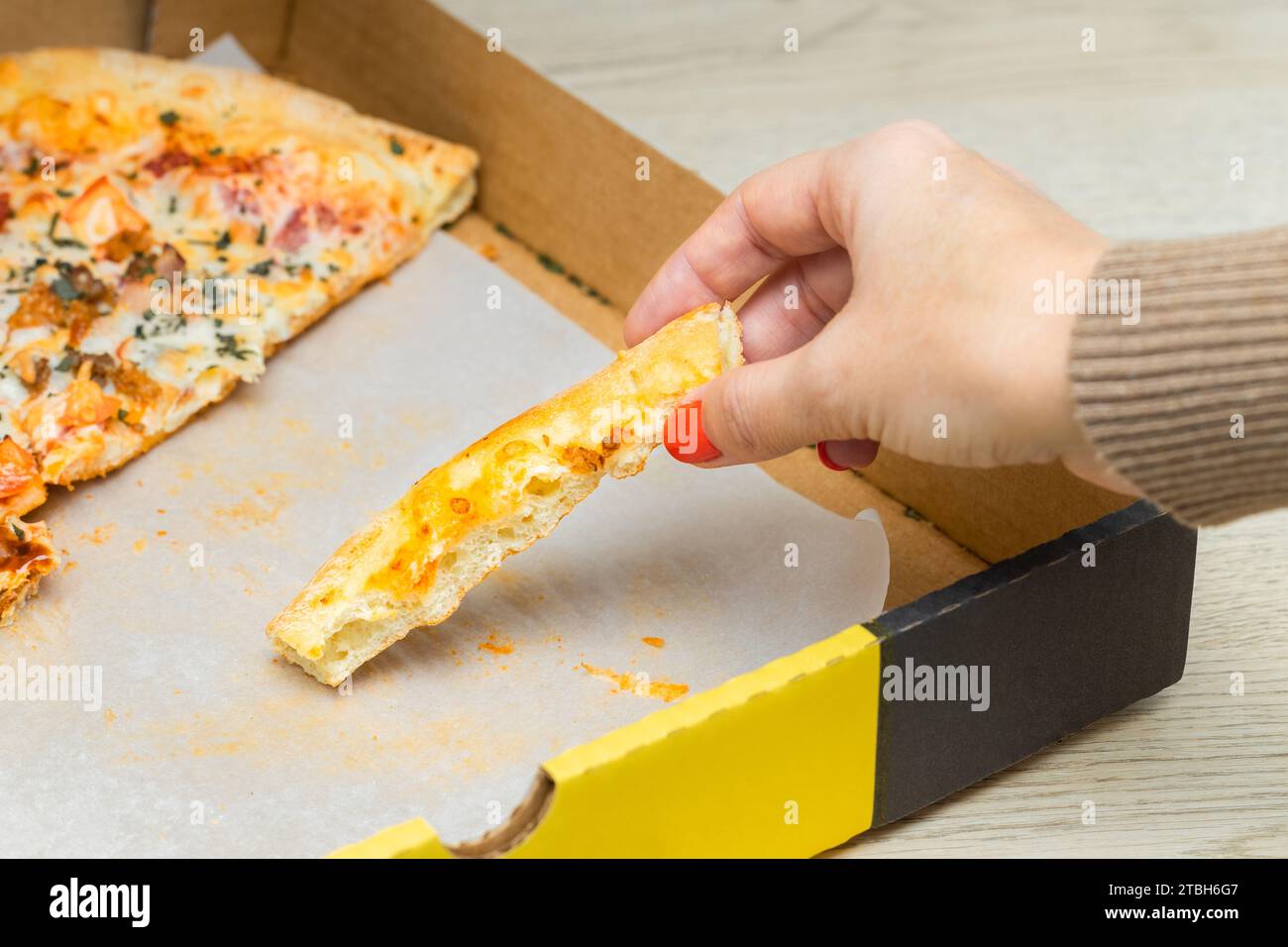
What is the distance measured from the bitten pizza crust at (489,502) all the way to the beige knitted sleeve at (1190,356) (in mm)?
431

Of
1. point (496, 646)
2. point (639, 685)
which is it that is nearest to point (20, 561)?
point (496, 646)

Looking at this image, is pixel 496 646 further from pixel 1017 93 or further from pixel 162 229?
pixel 1017 93

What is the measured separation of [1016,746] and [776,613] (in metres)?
0.28

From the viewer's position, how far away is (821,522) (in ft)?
5.48

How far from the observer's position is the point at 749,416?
129 cm

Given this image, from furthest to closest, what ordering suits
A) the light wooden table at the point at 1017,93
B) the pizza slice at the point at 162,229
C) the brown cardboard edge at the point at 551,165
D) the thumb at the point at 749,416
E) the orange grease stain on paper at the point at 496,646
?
the light wooden table at the point at 1017,93, the pizza slice at the point at 162,229, the brown cardboard edge at the point at 551,165, the orange grease stain on paper at the point at 496,646, the thumb at the point at 749,416

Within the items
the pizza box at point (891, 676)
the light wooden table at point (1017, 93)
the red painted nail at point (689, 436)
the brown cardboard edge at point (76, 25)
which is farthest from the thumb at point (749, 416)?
the brown cardboard edge at point (76, 25)

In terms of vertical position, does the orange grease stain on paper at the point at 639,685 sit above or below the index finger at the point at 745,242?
below

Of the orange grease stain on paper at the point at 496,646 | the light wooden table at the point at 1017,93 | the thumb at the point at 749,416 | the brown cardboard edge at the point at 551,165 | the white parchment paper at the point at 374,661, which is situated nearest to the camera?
the thumb at the point at 749,416

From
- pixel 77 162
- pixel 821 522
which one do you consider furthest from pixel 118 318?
pixel 821 522

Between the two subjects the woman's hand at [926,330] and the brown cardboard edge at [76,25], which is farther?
the brown cardboard edge at [76,25]

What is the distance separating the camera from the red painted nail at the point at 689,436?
4.53ft

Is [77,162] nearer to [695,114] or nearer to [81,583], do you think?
[81,583]

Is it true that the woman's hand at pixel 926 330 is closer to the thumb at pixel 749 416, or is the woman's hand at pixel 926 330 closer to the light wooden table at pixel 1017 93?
the thumb at pixel 749 416
